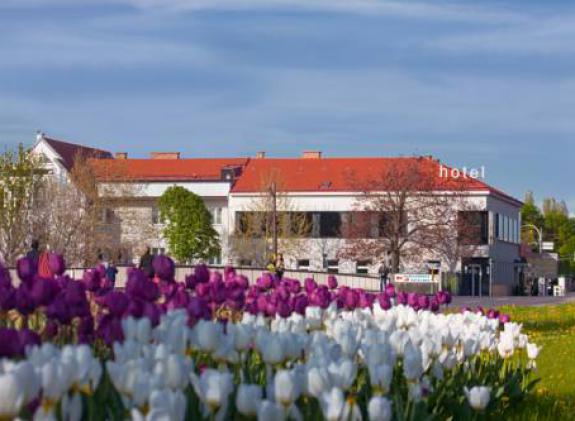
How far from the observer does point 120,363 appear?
19.0ft

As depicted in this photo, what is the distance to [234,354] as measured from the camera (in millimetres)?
6766

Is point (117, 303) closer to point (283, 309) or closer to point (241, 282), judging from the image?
point (283, 309)

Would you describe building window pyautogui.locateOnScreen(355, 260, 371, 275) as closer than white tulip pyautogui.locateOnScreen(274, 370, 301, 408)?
No

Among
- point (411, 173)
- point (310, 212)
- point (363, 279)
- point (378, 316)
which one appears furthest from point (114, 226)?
point (378, 316)

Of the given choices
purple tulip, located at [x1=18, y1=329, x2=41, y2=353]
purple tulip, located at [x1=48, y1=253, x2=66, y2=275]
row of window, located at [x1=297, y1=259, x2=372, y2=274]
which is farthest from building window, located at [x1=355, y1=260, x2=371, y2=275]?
purple tulip, located at [x1=18, y1=329, x2=41, y2=353]

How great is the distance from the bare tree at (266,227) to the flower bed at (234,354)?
266 feet

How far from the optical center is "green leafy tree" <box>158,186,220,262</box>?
96000 mm

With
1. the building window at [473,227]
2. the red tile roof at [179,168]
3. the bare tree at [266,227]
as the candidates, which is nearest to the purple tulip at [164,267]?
the building window at [473,227]

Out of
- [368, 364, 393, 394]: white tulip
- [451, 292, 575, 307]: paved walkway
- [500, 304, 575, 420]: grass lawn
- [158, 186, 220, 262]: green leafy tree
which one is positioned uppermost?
[158, 186, 220, 262]: green leafy tree

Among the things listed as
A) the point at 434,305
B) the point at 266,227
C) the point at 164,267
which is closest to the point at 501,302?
the point at 266,227

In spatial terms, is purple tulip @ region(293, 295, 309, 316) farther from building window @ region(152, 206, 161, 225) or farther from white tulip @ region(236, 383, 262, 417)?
building window @ region(152, 206, 161, 225)

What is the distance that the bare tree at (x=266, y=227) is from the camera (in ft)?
311

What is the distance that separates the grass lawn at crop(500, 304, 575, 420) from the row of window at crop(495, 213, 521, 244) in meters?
67.7

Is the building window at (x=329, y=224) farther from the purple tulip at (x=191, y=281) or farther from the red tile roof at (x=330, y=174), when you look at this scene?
the purple tulip at (x=191, y=281)
